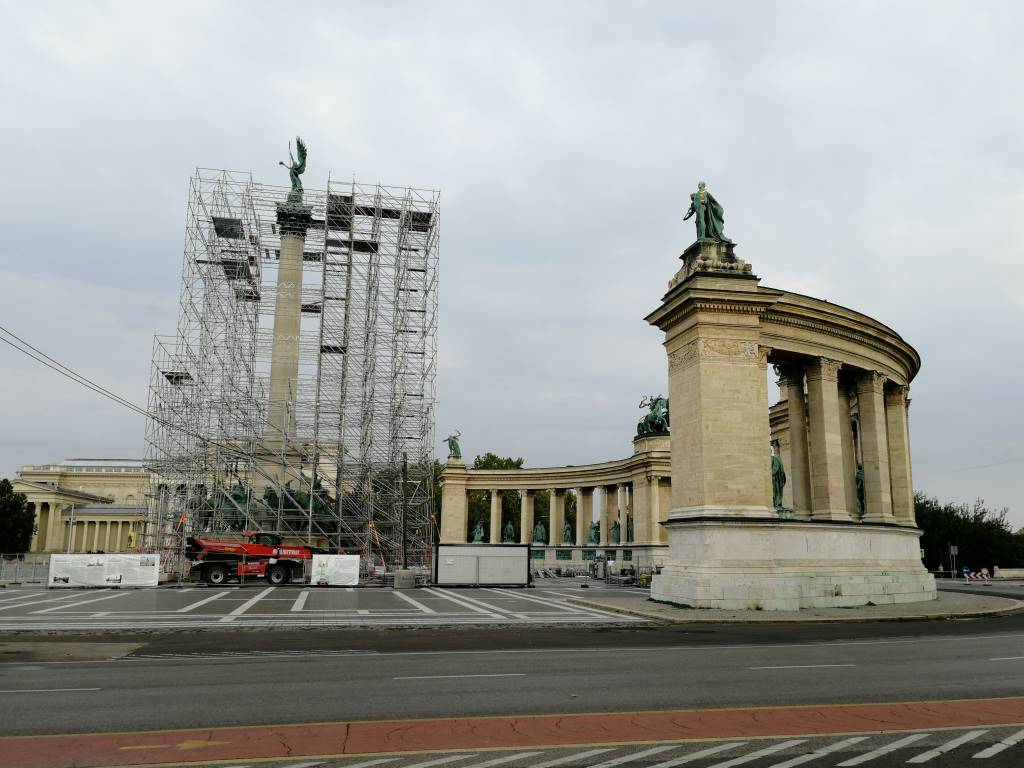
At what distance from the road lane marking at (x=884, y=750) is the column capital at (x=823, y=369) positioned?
2497 centimetres

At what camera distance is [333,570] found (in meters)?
39.3

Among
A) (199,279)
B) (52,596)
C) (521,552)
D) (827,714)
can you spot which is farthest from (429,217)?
(827,714)

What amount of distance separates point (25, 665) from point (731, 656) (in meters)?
12.8

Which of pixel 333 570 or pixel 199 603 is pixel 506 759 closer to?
pixel 199 603

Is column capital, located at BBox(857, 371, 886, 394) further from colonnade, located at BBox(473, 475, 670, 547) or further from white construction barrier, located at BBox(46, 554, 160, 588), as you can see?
white construction barrier, located at BBox(46, 554, 160, 588)

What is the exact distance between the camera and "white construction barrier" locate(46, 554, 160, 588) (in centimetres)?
3747

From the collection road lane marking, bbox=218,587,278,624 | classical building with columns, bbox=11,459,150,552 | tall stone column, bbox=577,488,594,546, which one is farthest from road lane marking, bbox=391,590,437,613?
classical building with columns, bbox=11,459,150,552

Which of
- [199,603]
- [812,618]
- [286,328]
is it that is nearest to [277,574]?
[199,603]

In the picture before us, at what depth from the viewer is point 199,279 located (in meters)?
49.2

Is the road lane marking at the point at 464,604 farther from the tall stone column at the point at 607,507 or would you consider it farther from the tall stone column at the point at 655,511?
the tall stone column at the point at 607,507

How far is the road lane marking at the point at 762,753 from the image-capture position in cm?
721

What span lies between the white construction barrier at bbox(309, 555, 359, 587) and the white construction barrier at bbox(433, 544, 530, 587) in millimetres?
4445

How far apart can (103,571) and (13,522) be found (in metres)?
51.2

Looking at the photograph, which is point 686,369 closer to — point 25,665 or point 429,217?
point 25,665
